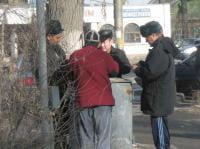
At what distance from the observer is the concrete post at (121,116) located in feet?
25.4

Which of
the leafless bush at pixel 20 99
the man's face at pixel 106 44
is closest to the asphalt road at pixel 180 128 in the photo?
the man's face at pixel 106 44

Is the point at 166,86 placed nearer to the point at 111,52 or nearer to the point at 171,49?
the point at 171,49

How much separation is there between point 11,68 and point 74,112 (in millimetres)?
1099

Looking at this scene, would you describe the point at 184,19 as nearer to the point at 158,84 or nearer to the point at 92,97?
the point at 158,84

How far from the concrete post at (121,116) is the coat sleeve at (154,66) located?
26 centimetres

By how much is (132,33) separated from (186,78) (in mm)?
42741

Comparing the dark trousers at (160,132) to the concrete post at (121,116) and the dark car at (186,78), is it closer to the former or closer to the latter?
the concrete post at (121,116)

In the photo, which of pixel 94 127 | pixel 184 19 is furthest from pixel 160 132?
pixel 184 19

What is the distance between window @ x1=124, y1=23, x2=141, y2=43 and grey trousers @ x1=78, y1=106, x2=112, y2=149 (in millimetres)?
52843

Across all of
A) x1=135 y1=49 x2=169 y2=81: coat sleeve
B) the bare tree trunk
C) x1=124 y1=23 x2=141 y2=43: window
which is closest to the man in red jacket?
x1=135 y1=49 x2=169 y2=81: coat sleeve

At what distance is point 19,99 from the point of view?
19.7 ft

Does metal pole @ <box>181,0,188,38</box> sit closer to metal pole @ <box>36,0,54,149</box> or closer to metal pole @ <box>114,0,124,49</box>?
metal pole @ <box>114,0,124,49</box>

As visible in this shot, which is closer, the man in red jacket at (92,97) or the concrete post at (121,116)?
the man in red jacket at (92,97)

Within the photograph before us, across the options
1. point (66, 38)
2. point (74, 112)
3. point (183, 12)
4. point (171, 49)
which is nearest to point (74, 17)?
point (66, 38)
